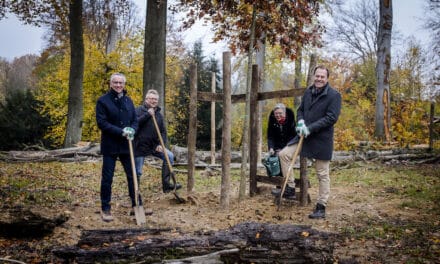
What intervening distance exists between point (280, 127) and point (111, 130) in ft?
9.52

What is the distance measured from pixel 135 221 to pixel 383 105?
13321mm

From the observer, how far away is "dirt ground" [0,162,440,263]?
4020 mm

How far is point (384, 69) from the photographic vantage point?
1538cm

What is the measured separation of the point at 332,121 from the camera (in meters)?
5.10

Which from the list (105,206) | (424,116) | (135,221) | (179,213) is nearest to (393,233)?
(179,213)

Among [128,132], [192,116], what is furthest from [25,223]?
[192,116]

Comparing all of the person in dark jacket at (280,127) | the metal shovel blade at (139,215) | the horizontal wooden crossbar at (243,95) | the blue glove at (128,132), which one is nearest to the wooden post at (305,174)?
the horizontal wooden crossbar at (243,95)

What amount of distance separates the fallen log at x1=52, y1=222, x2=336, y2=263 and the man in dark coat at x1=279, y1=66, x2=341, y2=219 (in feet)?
4.11

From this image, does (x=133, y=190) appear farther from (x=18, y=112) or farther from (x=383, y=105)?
(x=18, y=112)

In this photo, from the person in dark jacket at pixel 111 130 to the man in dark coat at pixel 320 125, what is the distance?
2.55 meters

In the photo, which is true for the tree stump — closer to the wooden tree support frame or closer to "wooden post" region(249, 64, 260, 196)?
the wooden tree support frame

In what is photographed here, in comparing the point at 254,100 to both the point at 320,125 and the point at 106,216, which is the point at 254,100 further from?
the point at 106,216

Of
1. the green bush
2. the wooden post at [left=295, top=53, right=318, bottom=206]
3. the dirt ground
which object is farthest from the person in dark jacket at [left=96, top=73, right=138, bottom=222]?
the green bush

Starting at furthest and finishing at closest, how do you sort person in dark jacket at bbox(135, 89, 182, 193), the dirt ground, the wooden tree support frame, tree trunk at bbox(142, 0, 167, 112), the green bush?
1. the green bush
2. tree trunk at bbox(142, 0, 167, 112)
3. person in dark jacket at bbox(135, 89, 182, 193)
4. the wooden tree support frame
5. the dirt ground
